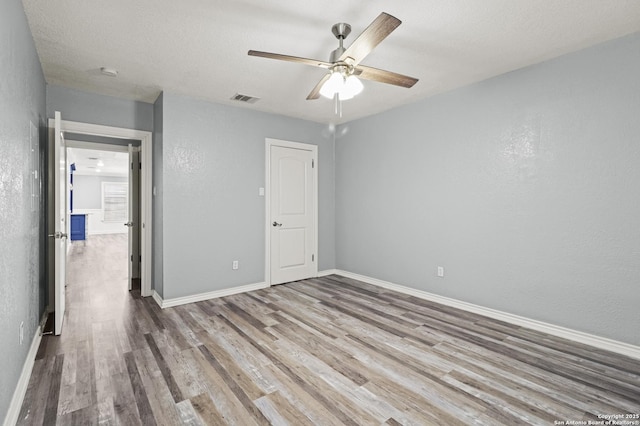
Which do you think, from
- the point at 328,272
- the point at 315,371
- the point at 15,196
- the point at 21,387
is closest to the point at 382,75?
the point at 315,371

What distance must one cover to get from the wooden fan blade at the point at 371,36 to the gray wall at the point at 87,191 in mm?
14371

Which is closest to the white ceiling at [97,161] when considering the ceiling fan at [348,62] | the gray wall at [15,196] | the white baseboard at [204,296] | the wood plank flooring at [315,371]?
the white baseboard at [204,296]

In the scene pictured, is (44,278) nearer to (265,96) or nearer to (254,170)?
(254,170)

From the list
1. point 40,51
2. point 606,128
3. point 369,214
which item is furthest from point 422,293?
point 40,51

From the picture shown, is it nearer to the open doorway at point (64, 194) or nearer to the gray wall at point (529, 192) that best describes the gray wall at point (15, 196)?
the open doorway at point (64, 194)

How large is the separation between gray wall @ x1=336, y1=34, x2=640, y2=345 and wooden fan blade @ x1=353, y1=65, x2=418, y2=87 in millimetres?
1453

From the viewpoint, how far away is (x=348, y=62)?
2152 millimetres

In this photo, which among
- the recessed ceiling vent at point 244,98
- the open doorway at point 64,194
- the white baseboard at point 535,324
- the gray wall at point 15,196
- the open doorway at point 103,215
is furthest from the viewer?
the open doorway at point 103,215

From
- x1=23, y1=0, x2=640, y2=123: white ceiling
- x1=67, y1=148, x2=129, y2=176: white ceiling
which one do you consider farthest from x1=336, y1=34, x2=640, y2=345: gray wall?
x1=67, y1=148, x2=129, y2=176: white ceiling

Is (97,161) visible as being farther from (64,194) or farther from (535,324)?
(535,324)

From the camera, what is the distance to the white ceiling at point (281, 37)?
2.14 metres

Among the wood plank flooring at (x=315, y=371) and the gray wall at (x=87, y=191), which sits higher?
the gray wall at (x=87, y=191)

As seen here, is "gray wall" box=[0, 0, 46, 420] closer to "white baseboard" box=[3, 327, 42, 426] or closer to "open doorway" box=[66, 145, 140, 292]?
"white baseboard" box=[3, 327, 42, 426]

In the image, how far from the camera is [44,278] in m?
3.39
